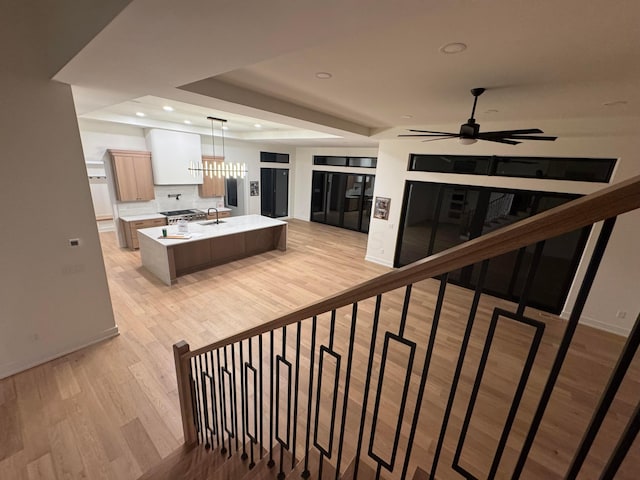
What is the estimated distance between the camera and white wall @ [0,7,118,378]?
7.57 ft

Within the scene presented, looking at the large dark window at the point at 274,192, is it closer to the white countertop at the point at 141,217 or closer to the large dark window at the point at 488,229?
the white countertop at the point at 141,217

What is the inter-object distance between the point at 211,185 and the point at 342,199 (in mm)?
4270

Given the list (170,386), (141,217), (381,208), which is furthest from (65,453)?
(381,208)

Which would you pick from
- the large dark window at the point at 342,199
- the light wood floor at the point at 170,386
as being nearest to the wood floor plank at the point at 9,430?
the light wood floor at the point at 170,386

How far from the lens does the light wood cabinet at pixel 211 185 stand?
7.59 meters

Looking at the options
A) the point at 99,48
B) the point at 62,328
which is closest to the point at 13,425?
the point at 62,328

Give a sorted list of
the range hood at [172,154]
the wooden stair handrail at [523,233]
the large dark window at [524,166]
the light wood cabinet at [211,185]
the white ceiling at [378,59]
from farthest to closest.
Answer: the light wood cabinet at [211,185]
the range hood at [172,154]
the large dark window at [524,166]
the white ceiling at [378,59]
the wooden stair handrail at [523,233]

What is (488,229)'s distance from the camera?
4.85m

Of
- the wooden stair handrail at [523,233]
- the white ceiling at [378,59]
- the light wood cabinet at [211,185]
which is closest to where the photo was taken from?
the wooden stair handrail at [523,233]

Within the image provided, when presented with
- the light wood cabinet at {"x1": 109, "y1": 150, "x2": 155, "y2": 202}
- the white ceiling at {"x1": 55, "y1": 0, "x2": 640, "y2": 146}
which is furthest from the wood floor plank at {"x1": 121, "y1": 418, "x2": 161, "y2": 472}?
the light wood cabinet at {"x1": 109, "y1": 150, "x2": 155, "y2": 202}

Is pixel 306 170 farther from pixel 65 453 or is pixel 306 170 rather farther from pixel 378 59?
pixel 65 453

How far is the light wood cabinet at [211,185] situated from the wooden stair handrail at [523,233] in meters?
7.62

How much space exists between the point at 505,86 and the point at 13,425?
5.34 metres

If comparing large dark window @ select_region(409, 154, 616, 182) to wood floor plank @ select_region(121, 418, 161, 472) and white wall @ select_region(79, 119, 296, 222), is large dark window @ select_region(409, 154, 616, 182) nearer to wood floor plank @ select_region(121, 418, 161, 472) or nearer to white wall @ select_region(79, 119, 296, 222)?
white wall @ select_region(79, 119, 296, 222)
